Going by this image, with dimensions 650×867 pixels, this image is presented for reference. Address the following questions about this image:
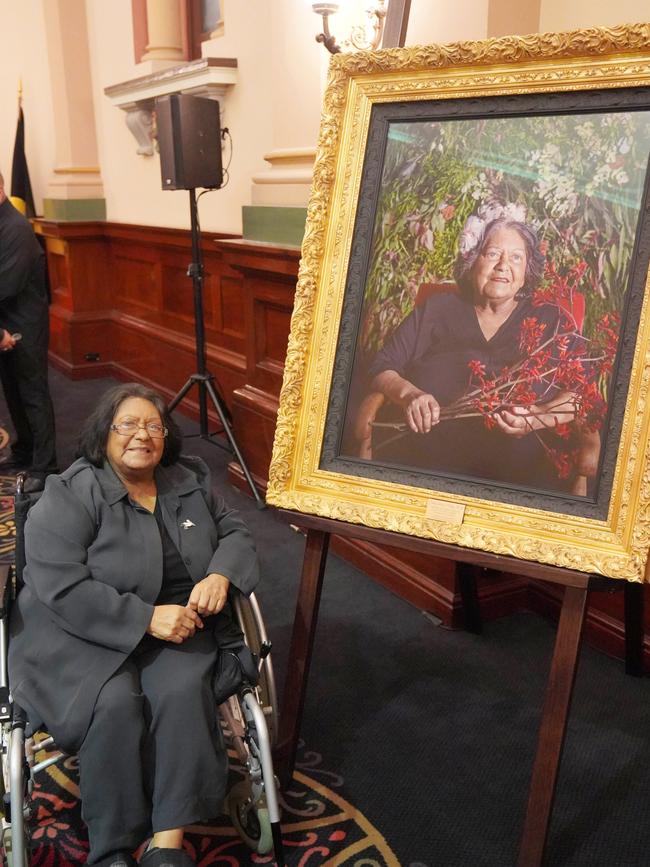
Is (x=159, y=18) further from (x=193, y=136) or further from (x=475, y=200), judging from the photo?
(x=475, y=200)

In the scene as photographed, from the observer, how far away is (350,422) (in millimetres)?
1978

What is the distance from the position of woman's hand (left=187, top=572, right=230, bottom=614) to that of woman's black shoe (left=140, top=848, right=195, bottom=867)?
0.51 meters

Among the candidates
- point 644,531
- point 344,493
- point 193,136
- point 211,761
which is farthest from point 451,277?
point 193,136

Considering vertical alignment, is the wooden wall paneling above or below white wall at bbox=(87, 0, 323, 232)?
below

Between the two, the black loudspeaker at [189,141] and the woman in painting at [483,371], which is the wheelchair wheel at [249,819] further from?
the black loudspeaker at [189,141]

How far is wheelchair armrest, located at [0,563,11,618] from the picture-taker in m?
1.93

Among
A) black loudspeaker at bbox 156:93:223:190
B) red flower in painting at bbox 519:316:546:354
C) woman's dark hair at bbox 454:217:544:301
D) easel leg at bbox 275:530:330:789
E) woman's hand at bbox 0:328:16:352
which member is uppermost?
black loudspeaker at bbox 156:93:223:190

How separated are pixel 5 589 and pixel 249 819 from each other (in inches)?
31.6

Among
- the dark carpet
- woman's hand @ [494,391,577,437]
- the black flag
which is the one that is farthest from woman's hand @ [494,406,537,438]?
the black flag

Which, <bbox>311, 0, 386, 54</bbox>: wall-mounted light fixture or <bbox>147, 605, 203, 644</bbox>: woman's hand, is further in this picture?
<bbox>311, 0, 386, 54</bbox>: wall-mounted light fixture

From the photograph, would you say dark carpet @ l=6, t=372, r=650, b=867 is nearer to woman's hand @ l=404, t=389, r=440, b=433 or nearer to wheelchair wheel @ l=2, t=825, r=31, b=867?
wheelchair wheel @ l=2, t=825, r=31, b=867

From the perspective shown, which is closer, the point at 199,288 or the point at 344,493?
the point at 344,493

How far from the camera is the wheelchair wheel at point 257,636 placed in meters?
2.07

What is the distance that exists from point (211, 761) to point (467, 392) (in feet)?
3.22
